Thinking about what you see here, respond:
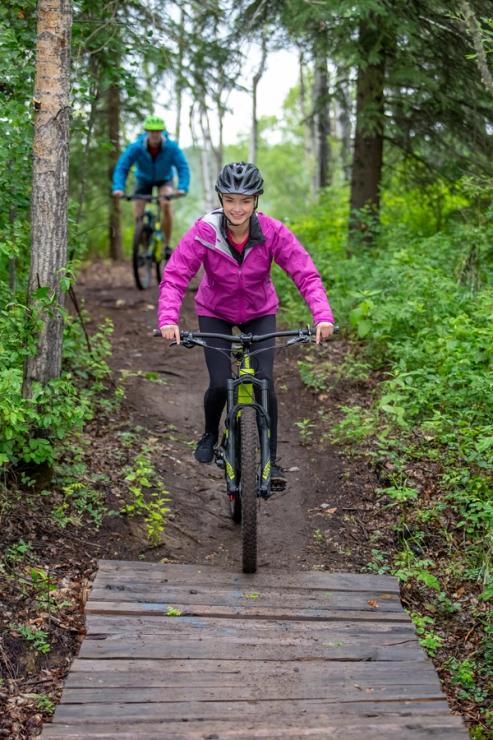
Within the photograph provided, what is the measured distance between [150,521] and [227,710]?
281 centimetres

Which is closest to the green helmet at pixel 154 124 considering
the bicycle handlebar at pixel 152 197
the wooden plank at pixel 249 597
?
the bicycle handlebar at pixel 152 197

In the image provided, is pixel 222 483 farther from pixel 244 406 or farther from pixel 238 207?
pixel 238 207

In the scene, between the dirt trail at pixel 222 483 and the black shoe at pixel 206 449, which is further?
the dirt trail at pixel 222 483

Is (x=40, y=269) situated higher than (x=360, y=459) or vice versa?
(x=40, y=269)

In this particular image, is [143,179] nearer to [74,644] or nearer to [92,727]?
[74,644]

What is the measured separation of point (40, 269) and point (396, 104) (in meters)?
8.44

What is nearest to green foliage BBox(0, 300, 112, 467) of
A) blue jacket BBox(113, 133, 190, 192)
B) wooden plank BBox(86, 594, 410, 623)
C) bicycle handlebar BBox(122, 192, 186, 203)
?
wooden plank BBox(86, 594, 410, 623)

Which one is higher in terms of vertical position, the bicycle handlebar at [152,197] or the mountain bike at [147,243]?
the bicycle handlebar at [152,197]

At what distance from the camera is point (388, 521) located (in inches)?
269

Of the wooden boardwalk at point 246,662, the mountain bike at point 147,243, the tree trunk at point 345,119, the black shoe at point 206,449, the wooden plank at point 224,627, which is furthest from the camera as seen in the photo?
the tree trunk at point 345,119

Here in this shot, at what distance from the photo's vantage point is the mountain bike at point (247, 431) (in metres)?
5.51

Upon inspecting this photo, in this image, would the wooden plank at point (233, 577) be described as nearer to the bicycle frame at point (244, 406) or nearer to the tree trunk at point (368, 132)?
the bicycle frame at point (244, 406)

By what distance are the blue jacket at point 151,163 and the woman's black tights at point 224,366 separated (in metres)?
6.36

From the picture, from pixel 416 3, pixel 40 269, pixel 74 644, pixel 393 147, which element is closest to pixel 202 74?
pixel 416 3
